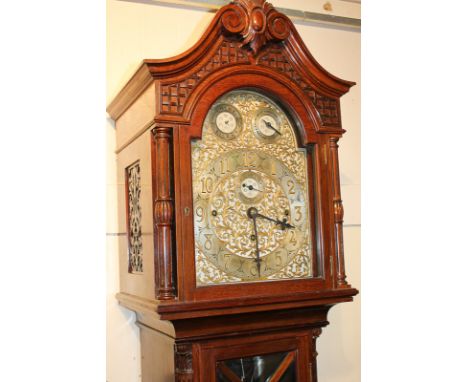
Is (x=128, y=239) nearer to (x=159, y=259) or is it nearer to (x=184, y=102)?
(x=159, y=259)

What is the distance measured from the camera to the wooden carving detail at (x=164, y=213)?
1185mm

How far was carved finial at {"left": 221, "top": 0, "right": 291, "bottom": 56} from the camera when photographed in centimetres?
126

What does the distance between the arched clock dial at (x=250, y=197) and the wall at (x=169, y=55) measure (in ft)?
1.49

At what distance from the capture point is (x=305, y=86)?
1.36 meters

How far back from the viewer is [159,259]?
47.2 inches

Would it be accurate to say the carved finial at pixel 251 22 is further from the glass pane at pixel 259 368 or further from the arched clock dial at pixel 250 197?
the glass pane at pixel 259 368

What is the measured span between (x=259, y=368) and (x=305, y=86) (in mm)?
660

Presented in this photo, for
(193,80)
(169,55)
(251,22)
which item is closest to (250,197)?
(193,80)

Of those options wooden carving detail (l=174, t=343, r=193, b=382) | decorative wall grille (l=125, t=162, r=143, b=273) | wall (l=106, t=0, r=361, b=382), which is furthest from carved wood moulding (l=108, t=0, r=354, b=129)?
wooden carving detail (l=174, t=343, r=193, b=382)

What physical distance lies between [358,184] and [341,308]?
422 millimetres

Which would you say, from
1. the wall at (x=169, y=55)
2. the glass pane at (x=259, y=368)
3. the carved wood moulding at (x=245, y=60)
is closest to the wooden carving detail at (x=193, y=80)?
the carved wood moulding at (x=245, y=60)

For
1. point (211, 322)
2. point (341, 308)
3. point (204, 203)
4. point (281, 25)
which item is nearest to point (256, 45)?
point (281, 25)

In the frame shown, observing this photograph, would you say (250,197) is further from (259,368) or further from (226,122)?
(259,368)

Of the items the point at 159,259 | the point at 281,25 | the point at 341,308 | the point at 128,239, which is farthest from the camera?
the point at 341,308
